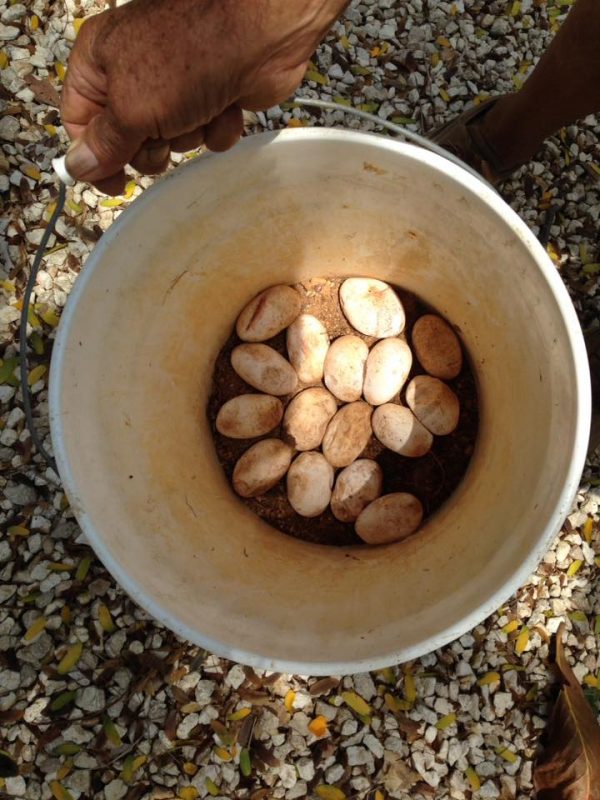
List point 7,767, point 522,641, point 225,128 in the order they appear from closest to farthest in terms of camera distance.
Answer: point 225,128, point 7,767, point 522,641

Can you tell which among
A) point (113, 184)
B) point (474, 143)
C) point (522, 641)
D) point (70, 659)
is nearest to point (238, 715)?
point (70, 659)

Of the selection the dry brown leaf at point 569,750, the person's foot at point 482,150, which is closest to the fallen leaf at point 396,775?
the dry brown leaf at point 569,750

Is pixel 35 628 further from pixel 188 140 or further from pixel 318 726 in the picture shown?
pixel 188 140

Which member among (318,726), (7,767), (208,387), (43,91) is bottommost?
(7,767)

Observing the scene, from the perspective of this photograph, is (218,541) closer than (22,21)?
Yes

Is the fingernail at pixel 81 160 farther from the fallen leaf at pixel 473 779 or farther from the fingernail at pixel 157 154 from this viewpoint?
the fallen leaf at pixel 473 779

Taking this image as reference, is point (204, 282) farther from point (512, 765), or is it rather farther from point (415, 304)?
point (512, 765)

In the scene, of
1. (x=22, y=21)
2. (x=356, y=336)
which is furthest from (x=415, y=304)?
(x=22, y=21)
